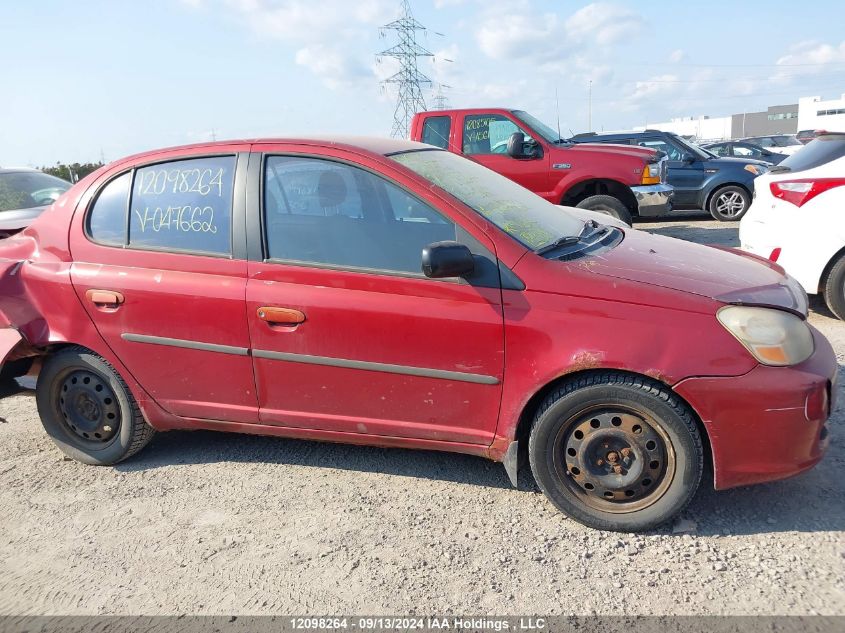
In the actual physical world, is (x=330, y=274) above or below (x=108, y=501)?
above

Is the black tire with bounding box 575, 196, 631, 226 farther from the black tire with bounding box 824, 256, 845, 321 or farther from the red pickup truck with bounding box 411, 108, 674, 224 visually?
the black tire with bounding box 824, 256, 845, 321

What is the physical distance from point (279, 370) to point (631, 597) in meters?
1.83

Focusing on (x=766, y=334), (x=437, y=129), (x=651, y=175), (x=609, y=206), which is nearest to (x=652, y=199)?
(x=651, y=175)

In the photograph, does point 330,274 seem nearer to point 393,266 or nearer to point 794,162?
point 393,266

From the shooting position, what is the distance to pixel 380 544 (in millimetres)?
2908

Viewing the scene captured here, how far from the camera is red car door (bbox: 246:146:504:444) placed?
116 inches

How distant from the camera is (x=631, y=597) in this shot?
2.50 metres

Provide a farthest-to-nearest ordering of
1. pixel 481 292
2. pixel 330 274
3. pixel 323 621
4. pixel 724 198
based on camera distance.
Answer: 1. pixel 724 198
2. pixel 330 274
3. pixel 481 292
4. pixel 323 621

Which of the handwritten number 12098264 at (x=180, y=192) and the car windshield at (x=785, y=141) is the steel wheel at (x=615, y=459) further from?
the car windshield at (x=785, y=141)

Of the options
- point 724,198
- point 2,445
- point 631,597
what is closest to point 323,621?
point 631,597

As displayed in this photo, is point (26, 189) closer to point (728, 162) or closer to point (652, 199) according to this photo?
point (652, 199)

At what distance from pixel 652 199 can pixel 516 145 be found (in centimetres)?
190

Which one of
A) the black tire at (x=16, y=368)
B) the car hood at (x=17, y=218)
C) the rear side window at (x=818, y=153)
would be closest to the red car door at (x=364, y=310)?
the black tire at (x=16, y=368)

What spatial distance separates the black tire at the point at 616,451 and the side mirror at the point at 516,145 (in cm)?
622
